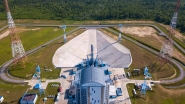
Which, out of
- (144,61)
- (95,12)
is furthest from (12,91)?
(95,12)

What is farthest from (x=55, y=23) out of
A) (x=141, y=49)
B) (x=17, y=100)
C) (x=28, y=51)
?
(x=17, y=100)

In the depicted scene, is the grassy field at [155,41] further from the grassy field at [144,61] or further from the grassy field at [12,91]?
the grassy field at [12,91]

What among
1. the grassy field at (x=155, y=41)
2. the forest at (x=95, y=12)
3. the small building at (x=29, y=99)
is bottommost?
the small building at (x=29, y=99)

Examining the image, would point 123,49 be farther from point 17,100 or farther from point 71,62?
point 17,100

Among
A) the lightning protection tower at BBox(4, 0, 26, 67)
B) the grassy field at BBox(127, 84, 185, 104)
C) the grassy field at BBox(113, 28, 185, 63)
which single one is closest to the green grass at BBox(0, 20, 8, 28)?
the lightning protection tower at BBox(4, 0, 26, 67)

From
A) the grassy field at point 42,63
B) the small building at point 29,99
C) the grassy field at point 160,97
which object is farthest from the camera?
the grassy field at point 42,63

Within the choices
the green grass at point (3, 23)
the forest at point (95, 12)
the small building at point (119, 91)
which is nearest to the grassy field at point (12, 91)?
the small building at point (119, 91)
